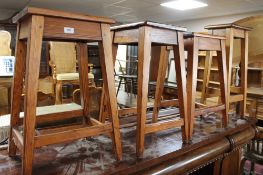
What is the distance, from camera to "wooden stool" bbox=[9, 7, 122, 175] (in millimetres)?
907

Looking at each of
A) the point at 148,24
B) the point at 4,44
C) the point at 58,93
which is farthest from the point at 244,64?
the point at 4,44

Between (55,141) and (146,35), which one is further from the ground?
(146,35)

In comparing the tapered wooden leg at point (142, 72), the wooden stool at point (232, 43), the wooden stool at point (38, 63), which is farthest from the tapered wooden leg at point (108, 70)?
the wooden stool at point (232, 43)

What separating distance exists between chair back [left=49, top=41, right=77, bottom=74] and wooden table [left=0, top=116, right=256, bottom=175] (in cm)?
393

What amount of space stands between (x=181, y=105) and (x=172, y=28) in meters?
0.45

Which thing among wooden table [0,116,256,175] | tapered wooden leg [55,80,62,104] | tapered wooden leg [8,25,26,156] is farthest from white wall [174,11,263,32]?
tapered wooden leg [8,25,26,156]

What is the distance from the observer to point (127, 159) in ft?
3.87

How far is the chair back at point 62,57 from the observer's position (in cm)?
531

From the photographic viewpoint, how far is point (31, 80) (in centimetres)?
91

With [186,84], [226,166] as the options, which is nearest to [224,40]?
[186,84]

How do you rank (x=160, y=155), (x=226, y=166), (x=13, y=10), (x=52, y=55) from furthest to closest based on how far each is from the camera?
(x=13, y=10), (x=52, y=55), (x=226, y=166), (x=160, y=155)

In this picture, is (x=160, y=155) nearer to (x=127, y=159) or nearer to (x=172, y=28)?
(x=127, y=159)

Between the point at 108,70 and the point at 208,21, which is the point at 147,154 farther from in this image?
the point at 208,21

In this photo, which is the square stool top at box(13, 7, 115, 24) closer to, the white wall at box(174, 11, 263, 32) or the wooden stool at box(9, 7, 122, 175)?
the wooden stool at box(9, 7, 122, 175)
